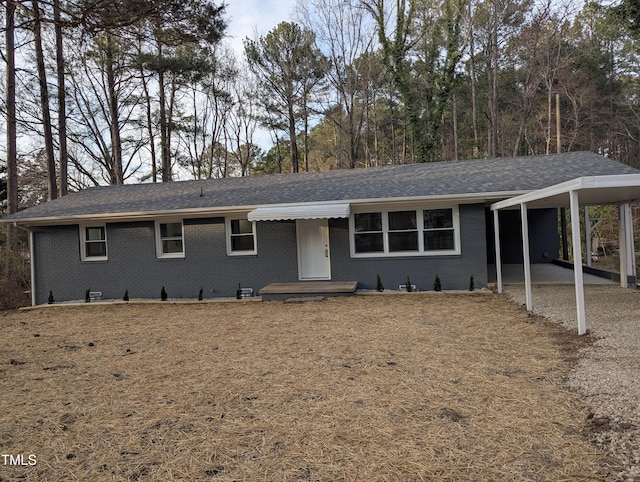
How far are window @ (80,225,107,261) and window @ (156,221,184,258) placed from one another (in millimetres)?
1947

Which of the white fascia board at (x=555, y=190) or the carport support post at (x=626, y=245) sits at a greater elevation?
the white fascia board at (x=555, y=190)

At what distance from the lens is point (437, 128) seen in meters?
24.9

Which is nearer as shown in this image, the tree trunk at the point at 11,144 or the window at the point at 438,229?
the window at the point at 438,229

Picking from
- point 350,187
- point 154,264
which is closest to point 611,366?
point 350,187

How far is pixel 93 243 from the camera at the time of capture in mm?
13805

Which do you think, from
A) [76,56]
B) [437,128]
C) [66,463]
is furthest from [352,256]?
[76,56]

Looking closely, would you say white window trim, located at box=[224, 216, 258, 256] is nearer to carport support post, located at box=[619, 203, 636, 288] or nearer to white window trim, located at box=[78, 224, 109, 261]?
white window trim, located at box=[78, 224, 109, 261]

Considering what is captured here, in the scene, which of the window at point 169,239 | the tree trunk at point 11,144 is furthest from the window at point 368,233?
the tree trunk at point 11,144

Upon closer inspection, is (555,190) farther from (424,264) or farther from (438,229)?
(424,264)

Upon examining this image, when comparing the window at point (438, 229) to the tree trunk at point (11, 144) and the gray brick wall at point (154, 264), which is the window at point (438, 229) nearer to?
the gray brick wall at point (154, 264)

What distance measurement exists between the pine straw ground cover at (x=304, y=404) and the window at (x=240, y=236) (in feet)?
16.5

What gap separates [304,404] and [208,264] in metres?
9.41

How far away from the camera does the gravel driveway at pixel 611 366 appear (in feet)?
10.4

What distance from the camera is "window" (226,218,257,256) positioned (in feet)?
42.3
